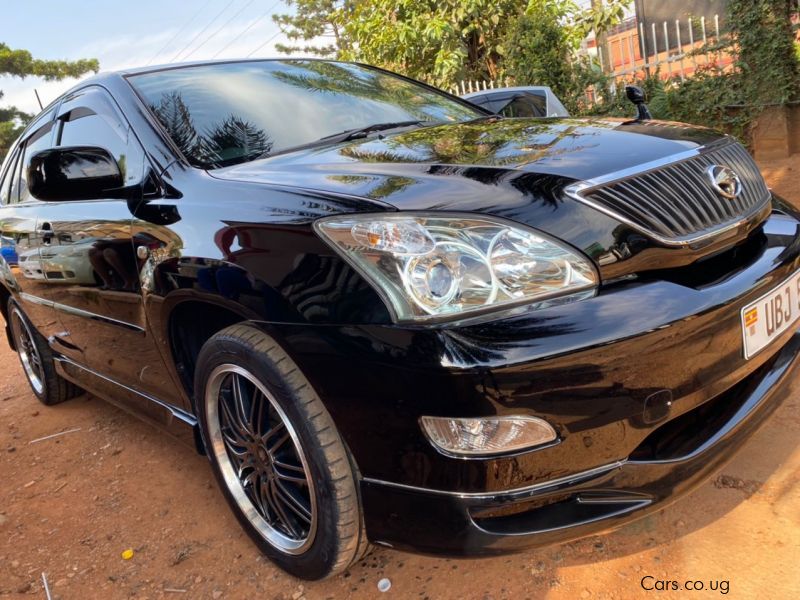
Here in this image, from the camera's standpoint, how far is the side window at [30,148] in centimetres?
335

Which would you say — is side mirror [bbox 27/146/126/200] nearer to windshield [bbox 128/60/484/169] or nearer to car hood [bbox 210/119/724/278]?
windshield [bbox 128/60/484/169]

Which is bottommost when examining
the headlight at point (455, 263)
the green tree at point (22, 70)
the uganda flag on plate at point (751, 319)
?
the uganda flag on plate at point (751, 319)

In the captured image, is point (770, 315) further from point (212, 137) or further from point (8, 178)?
point (8, 178)

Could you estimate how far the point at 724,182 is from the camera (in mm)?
1931

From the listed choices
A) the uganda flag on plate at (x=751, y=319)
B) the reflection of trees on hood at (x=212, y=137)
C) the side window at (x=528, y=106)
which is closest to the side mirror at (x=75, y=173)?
the reflection of trees on hood at (x=212, y=137)

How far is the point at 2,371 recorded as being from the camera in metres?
5.83

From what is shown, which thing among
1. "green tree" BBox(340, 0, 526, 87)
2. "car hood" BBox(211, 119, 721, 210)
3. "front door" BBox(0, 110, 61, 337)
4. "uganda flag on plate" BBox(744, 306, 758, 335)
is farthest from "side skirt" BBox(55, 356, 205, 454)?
"green tree" BBox(340, 0, 526, 87)

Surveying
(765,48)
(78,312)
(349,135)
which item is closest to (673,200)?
(349,135)

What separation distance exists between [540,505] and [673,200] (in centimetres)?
86

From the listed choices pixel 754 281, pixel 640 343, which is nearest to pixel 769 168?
pixel 754 281

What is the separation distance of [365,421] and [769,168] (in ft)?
20.8

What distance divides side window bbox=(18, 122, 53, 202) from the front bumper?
2.34 meters

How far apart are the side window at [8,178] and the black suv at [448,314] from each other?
1.71 m

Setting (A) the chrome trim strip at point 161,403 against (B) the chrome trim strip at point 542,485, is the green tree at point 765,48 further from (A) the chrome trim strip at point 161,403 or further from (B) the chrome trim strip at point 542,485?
(A) the chrome trim strip at point 161,403
